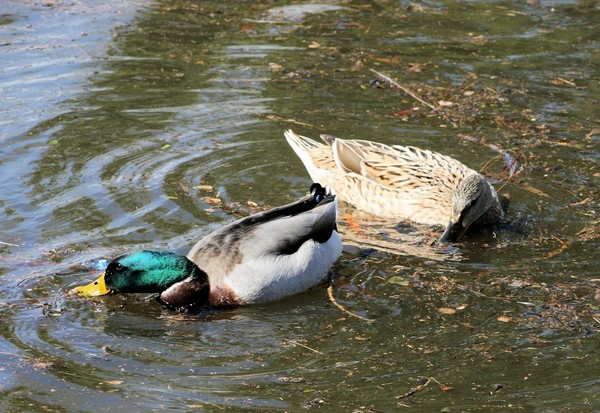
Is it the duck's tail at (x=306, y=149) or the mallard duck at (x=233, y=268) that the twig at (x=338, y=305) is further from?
the duck's tail at (x=306, y=149)

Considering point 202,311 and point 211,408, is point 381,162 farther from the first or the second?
point 211,408

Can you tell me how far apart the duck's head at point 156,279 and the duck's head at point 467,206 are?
231 cm

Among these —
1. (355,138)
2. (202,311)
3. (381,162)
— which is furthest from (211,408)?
(355,138)

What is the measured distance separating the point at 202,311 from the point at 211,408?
1.79 meters

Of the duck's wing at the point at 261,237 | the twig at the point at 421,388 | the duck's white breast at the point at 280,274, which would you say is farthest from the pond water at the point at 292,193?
the duck's wing at the point at 261,237

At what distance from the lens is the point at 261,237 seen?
7895mm

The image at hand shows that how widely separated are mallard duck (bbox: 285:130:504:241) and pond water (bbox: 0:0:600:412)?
0.65 ft

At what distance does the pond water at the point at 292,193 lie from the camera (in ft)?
21.1

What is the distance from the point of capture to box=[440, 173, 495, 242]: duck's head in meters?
9.05

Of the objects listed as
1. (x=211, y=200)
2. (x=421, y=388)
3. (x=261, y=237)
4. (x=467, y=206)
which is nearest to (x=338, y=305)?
(x=261, y=237)

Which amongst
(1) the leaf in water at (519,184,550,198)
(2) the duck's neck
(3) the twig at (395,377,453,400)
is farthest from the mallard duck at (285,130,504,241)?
(3) the twig at (395,377,453,400)

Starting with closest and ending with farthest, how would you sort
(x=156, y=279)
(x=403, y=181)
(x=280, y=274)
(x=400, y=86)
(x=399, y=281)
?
1. (x=156, y=279)
2. (x=280, y=274)
3. (x=399, y=281)
4. (x=403, y=181)
5. (x=400, y=86)

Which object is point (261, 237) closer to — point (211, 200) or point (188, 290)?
point (188, 290)

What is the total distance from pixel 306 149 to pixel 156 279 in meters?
2.93
